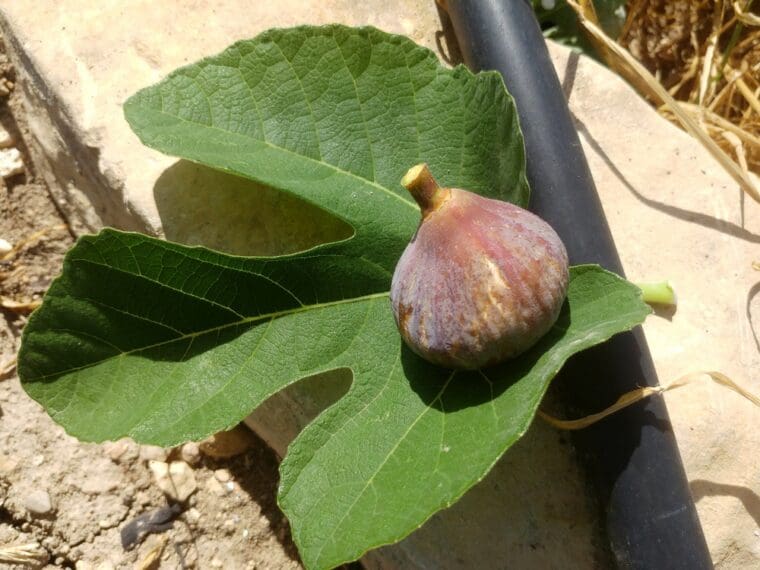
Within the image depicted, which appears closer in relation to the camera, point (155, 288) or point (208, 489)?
point (155, 288)

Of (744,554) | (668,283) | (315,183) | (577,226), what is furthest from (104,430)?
(744,554)

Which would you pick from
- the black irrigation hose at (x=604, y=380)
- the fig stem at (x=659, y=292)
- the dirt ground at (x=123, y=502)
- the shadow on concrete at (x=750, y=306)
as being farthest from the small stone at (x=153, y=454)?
the shadow on concrete at (x=750, y=306)

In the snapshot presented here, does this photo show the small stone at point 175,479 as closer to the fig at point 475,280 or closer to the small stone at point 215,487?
the small stone at point 215,487

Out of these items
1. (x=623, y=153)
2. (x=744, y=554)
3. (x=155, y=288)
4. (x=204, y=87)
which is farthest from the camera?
(x=623, y=153)

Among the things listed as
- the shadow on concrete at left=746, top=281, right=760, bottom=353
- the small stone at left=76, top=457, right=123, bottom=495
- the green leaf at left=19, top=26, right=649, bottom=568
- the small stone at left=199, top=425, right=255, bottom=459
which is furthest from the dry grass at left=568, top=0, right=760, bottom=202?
the small stone at left=76, top=457, right=123, bottom=495

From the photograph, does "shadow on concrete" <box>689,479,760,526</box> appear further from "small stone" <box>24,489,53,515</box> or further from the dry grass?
"small stone" <box>24,489,53,515</box>

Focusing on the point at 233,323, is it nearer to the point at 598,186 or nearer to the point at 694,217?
the point at 598,186

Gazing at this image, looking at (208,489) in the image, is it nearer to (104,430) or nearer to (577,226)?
(104,430)
